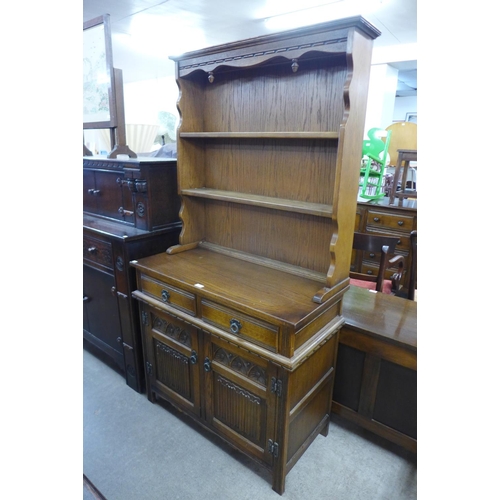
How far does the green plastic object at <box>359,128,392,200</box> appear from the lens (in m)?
3.11

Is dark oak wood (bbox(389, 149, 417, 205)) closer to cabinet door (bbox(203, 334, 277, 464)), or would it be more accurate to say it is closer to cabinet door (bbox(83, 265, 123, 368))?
cabinet door (bbox(203, 334, 277, 464))

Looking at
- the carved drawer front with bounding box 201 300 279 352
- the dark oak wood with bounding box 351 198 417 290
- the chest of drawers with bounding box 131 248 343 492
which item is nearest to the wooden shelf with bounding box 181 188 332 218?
the chest of drawers with bounding box 131 248 343 492

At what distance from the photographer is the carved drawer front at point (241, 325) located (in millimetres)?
1273

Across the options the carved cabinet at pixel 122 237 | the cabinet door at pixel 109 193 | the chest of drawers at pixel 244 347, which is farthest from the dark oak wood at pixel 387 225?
the cabinet door at pixel 109 193

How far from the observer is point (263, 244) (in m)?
1.75

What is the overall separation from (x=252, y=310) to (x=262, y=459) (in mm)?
704

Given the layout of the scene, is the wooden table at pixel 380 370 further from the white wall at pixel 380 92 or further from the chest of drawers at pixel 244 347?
the white wall at pixel 380 92

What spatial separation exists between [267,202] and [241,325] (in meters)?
0.54

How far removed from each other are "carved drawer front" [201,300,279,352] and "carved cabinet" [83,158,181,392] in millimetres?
618

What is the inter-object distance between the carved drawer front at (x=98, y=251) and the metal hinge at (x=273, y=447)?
1.22 metres

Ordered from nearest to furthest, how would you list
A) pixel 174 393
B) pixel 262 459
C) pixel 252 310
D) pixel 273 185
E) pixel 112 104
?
pixel 252 310, pixel 262 459, pixel 273 185, pixel 174 393, pixel 112 104
